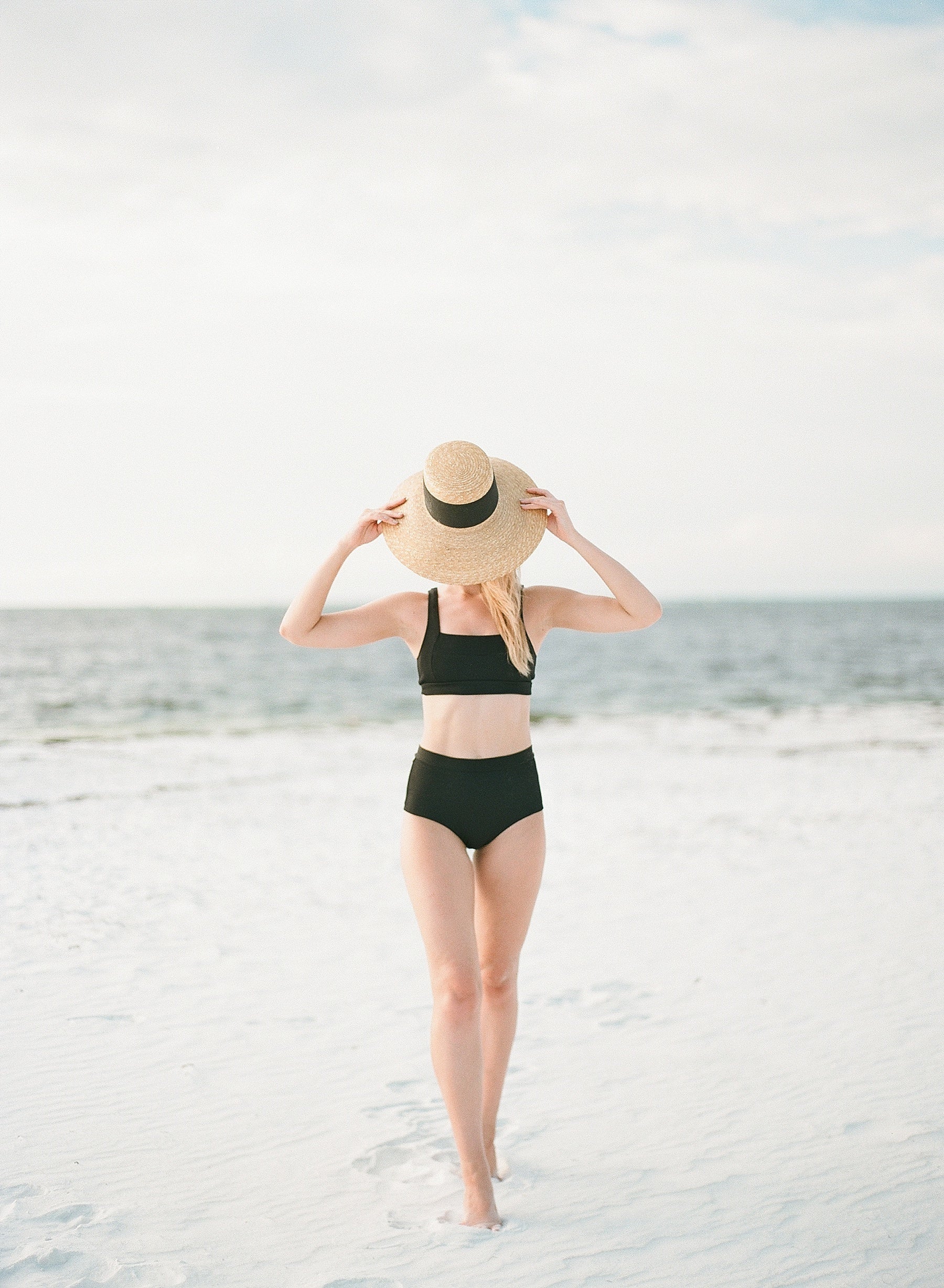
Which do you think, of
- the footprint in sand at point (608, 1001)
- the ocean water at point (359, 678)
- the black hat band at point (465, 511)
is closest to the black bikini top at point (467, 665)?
the black hat band at point (465, 511)

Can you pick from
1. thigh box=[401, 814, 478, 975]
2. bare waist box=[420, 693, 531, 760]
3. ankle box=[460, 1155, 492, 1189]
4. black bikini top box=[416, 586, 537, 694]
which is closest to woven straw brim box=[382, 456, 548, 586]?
black bikini top box=[416, 586, 537, 694]

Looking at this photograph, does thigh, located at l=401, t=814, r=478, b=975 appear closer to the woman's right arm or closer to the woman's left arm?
the woman's right arm

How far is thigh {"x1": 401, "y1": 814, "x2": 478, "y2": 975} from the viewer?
305 cm

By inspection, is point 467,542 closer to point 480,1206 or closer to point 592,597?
point 592,597

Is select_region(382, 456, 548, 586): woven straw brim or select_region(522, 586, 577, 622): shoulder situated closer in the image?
select_region(382, 456, 548, 586): woven straw brim

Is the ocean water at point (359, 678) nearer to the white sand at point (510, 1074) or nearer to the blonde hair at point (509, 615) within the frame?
the white sand at point (510, 1074)

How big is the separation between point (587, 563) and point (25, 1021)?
3698 millimetres

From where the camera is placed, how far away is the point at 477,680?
10.6 ft

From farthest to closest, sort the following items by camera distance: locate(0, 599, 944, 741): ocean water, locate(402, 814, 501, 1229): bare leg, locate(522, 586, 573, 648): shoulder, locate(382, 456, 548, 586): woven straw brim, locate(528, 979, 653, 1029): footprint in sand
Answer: locate(0, 599, 944, 741): ocean water
locate(528, 979, 653, 1029): footprint in sand
locate(522, 586, 573, 648): shoulder
locate(382, 456, 548, 586): woven straw brim
locate(402, 814, 501, 1229): bare leg

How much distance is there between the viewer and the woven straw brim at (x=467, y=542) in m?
3.13

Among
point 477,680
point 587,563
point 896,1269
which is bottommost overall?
point 896,1269

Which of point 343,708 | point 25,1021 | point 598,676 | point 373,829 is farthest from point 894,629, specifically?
point 25,1021

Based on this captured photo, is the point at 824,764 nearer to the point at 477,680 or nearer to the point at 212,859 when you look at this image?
the point at 212,859

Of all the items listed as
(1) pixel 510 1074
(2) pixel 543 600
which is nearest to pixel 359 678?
(1) pixel 510 1074
